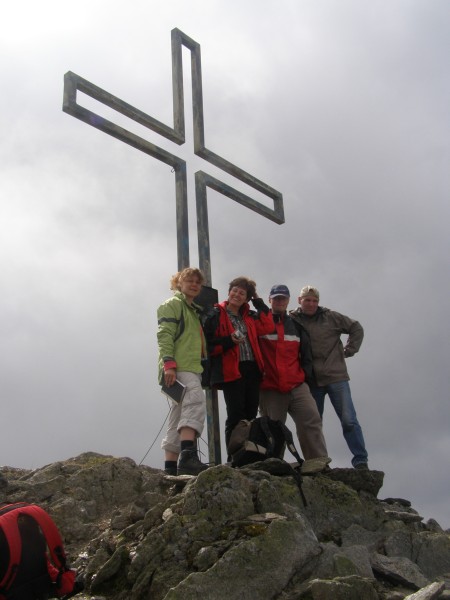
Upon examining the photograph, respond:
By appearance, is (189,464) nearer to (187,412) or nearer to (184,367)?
(187,412)

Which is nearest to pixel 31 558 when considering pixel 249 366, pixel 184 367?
pixel 184 367

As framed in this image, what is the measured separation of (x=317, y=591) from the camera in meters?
4.32

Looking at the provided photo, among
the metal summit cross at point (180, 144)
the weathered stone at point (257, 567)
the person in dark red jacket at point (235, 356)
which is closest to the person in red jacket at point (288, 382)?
the person in dark red jacket at point (235, 356)

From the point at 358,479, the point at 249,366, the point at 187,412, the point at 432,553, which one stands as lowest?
the point at 432,553

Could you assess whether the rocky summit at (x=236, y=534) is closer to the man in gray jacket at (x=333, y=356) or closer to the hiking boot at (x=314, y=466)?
the hiking boot at (x=314, y=466)

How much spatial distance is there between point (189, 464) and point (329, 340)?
291 cm

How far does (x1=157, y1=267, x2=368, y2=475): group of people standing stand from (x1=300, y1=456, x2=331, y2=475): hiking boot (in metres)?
0.01

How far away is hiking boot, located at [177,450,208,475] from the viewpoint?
247 inches

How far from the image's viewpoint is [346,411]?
312 inches

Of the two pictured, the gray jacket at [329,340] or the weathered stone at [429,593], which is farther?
the gray jacket at [329,340]

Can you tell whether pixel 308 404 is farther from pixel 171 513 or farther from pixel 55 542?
pixel 55 542

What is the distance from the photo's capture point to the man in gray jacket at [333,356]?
782cm

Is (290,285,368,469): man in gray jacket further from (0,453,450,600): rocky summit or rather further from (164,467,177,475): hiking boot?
(164,467,177,475): hiking boot

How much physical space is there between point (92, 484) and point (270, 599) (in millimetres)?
2554
